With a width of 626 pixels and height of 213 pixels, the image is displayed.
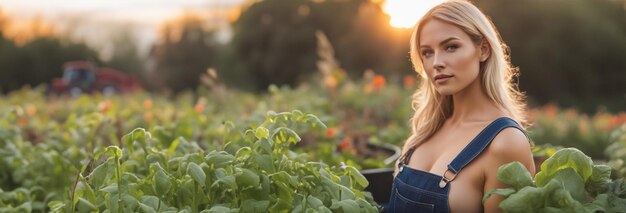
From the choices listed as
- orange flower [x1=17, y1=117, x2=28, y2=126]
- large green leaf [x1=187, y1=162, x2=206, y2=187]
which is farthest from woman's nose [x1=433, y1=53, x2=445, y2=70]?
orange flower [x1=17, y1=117, x2=28, y2=126]

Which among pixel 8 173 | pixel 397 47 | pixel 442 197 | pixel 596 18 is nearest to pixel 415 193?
pixel 442 197

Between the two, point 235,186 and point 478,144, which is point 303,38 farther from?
point 235,186

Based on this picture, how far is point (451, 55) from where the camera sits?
7.47 ft

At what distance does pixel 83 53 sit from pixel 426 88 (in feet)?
123

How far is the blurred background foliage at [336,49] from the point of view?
25219 mm

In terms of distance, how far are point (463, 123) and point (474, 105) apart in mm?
71

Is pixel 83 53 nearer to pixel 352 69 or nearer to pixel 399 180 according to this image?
pixel 352 69

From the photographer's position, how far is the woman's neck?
91.8 inches

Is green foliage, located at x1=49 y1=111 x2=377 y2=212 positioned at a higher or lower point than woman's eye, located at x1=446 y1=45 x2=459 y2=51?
lower

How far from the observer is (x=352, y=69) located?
90.6 ft

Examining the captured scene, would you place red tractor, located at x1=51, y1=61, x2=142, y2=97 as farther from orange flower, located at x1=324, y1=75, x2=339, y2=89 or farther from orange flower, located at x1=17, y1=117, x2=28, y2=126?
orange flower, located at x1=17, y1=117, x2=28, y2=126

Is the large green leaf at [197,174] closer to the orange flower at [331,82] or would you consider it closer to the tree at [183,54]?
the orange flower at [331,82]

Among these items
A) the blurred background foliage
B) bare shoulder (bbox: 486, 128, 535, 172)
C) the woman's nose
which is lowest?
bare shoulder (bbox: 486, 128, 535, 172)

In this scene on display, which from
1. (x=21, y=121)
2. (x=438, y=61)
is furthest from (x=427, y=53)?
(x=21, y=121)
